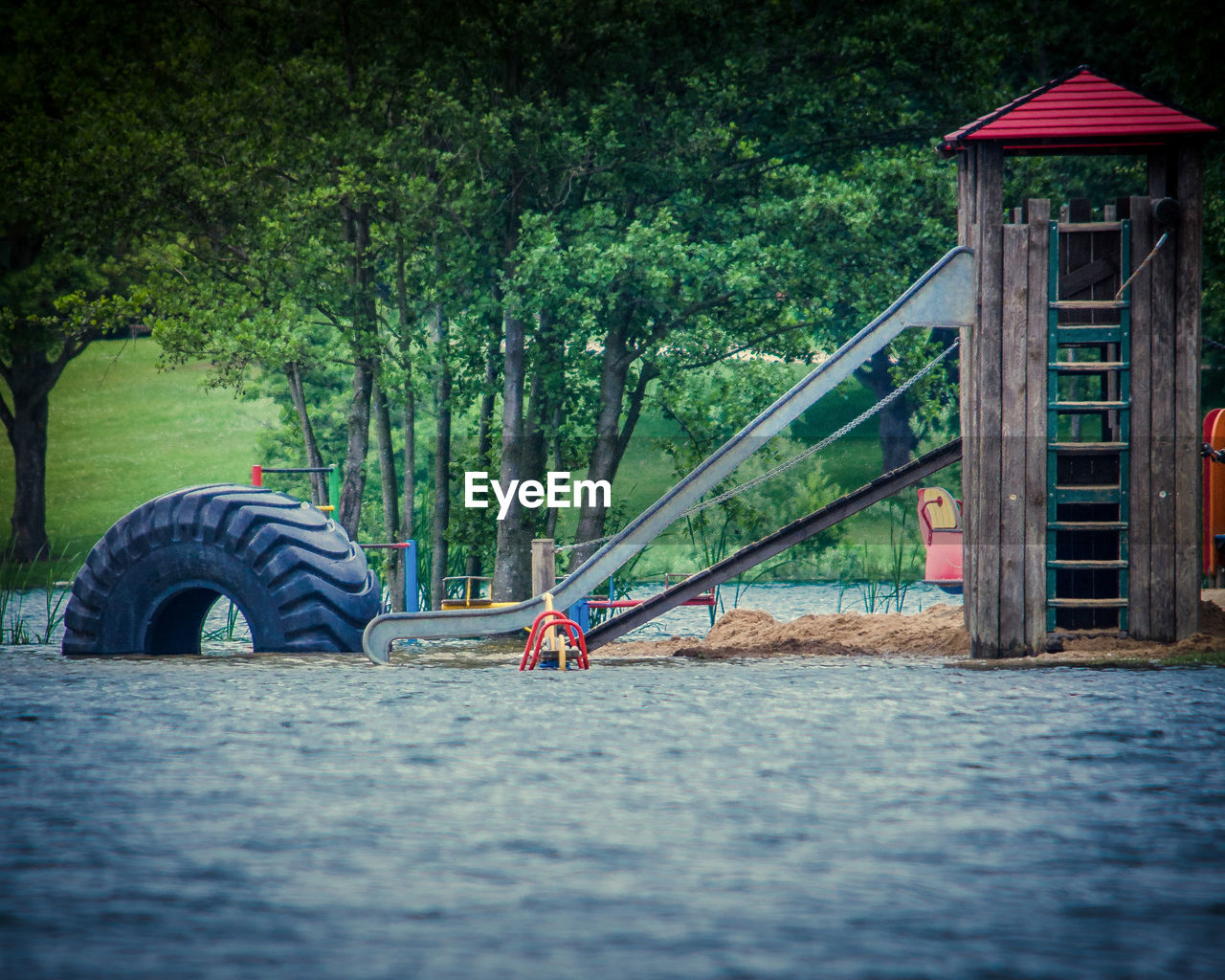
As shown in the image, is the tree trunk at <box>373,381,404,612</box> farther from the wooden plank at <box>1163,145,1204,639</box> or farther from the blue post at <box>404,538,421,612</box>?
the wooden plank at <box>1163,145,1204,639</box>

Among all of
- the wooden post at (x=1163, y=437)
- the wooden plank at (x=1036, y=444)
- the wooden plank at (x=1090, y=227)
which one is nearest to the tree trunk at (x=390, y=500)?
the wooden plank at (x=1036, y=444)

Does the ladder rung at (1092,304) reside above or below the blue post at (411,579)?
above

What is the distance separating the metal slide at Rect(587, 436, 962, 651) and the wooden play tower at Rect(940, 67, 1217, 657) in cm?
44

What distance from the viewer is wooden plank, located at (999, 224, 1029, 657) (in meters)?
12.6

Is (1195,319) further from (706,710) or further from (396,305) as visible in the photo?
(396,305)

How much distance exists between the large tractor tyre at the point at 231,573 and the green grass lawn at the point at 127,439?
25.2 meters

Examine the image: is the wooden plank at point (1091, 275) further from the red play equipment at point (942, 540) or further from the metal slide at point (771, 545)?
the red play equipment at point (942, 540)

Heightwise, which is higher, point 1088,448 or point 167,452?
point 167,452

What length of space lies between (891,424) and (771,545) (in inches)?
864

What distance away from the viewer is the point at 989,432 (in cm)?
1261

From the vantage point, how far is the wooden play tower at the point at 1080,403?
12617 mm

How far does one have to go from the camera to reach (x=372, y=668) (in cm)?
1316

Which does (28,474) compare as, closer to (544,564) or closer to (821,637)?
(544,564)

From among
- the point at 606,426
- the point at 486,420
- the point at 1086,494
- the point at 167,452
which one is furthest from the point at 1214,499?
the point at 167,452
